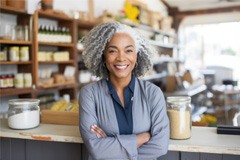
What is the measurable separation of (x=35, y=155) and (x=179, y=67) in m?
7.33

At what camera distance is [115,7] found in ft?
19.2

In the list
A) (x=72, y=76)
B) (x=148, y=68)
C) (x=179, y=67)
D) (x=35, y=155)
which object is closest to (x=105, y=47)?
(x=148, y=68)

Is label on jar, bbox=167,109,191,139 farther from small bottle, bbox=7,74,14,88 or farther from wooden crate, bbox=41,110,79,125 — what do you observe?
small bottle, bbox=7,74,14,88

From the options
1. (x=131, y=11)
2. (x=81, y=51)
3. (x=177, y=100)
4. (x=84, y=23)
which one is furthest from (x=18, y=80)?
(x=131, y=11)

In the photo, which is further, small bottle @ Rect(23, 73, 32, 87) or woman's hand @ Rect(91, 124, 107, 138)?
small bottle @ Rect(23, 73, 32, 87)

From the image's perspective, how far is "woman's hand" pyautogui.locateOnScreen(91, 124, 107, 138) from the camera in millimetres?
1374

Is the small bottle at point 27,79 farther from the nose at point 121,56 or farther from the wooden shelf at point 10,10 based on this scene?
the nose at point 121,56

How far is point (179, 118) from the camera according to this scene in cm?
155

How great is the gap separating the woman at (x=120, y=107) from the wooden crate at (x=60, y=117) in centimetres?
44

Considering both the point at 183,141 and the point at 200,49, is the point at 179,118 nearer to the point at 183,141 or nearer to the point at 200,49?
the point at 183,141

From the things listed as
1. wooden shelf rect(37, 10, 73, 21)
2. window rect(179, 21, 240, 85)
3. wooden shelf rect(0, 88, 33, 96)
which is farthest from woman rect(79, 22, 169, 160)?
window rect(179, 21, 240, 85)

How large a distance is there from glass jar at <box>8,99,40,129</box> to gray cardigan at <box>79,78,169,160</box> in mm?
474

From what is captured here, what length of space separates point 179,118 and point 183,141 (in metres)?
0.12

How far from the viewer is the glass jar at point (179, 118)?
1552mm
